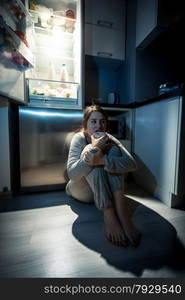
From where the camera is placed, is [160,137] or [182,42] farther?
[182,42]

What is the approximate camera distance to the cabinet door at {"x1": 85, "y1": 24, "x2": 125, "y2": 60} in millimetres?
1448

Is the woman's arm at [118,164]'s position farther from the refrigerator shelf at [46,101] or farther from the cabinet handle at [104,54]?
the cabinet handle at [104,54]

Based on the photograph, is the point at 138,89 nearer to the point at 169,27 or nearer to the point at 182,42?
the point at 169,27

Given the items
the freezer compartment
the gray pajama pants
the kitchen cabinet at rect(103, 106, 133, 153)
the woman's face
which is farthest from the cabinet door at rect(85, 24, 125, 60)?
the gray pajama pants

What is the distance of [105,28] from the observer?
1.46m

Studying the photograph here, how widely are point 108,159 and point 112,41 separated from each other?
1.37 metres

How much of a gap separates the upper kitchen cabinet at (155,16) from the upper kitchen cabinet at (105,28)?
9.1 inches

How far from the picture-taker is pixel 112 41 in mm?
1501

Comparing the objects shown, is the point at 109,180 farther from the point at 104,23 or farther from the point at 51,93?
the point at 104,23

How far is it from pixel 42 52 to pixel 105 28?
0.67m

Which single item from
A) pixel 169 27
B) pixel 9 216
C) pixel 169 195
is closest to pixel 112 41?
pixel 169 27

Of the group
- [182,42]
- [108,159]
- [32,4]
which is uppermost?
[32,4]

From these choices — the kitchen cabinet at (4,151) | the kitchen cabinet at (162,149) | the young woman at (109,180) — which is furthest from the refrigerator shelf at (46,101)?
the kitchen cabinet at (162,149)

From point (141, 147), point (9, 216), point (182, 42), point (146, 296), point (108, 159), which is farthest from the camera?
point (182, 42)
